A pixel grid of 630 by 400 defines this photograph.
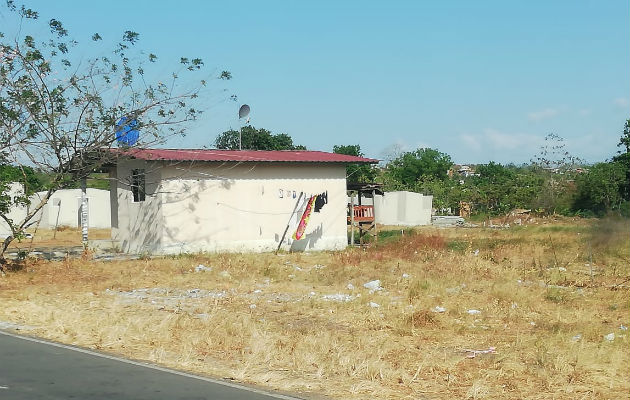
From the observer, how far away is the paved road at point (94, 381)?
278 inches

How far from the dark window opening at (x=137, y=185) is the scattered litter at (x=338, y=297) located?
10.9 meters

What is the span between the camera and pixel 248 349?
9.42m

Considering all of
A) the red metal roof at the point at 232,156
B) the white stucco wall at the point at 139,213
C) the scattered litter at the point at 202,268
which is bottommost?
the scattered litter at the point at 202,268

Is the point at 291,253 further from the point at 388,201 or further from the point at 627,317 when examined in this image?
the point at 388,201

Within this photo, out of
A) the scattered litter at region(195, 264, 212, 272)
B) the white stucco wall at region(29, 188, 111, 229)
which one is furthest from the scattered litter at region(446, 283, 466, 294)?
the white stucco wall at region(29, 188, 111, 229)

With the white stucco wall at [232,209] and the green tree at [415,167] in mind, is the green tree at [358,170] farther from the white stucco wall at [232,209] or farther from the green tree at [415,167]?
the white stucco wall at [232,209]

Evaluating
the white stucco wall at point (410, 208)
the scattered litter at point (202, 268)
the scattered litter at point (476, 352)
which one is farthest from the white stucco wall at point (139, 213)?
the white stucco wall at point (410, 208)

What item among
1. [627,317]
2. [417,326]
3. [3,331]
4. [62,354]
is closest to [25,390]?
[62,354]

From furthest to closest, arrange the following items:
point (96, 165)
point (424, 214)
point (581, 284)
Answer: point (424, 214), point (96, 165), point (581, 284)

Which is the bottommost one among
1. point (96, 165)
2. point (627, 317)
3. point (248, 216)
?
point (627, 317)

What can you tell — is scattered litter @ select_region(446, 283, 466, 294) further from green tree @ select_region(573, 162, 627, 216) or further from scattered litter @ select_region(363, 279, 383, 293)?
green tree @ select_region(573, 162, 627, 216)

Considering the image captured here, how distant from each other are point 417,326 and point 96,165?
38.9ft

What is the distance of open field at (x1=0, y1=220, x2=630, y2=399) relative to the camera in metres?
8.02

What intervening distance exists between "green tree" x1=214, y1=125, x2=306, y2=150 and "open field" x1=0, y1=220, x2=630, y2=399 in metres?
35.1
